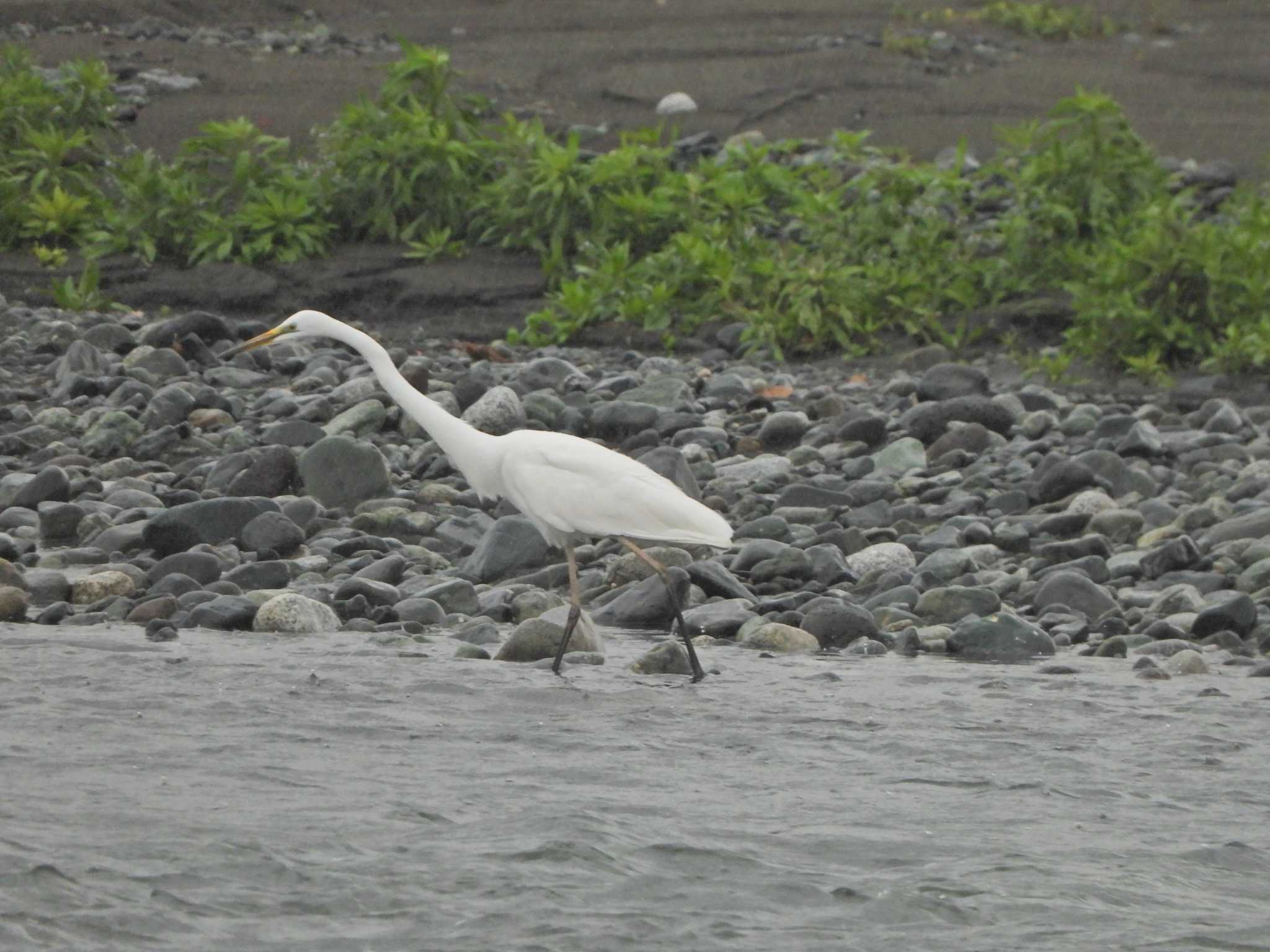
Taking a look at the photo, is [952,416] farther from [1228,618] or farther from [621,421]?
[1228,618]

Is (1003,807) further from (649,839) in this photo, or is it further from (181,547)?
(181,547)

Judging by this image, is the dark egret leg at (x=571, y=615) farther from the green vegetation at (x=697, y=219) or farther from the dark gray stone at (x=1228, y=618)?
the green vegetation at (x=697, y=219)

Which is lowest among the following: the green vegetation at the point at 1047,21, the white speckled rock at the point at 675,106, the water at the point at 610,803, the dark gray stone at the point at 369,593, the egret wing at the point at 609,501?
the dark gray stone at the point at 369,593

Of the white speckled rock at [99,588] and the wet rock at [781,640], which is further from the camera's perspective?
the white speckled rock at [99,588]

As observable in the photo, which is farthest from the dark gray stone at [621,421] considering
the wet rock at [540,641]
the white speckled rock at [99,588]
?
the white speckled rock at [99,588]

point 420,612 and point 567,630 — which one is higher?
point 567,630

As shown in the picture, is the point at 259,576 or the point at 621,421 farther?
the point at 621,421

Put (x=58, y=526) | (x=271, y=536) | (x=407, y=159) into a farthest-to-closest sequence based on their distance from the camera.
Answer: (x=407, y=159)
(x=58, y=526)
(x=271, y=536)

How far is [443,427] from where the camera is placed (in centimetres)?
689

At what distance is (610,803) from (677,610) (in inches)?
69.2

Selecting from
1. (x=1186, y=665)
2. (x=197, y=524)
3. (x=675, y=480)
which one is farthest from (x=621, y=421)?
(x=1186, y=665)

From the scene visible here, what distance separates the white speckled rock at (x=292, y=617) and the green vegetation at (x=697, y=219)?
5681 mm

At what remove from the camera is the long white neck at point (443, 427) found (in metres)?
6.76

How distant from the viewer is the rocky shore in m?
6.60
